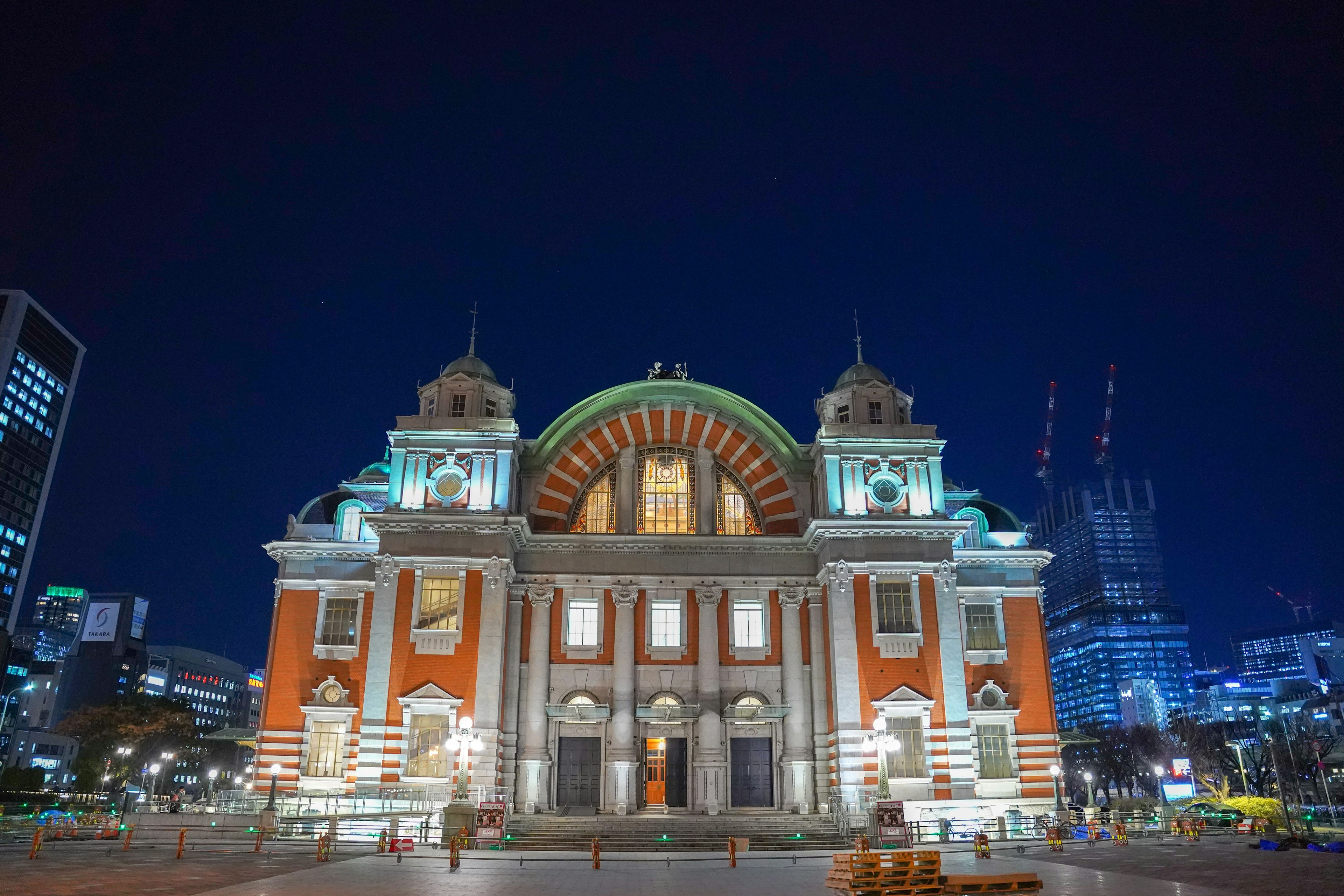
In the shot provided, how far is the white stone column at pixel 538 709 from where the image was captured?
36531mm

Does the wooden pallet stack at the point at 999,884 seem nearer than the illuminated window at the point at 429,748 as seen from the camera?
Yes

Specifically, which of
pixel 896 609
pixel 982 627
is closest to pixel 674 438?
pixel 896 609

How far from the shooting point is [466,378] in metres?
40.7

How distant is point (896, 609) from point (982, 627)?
4929 mm

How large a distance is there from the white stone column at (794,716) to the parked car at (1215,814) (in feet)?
44.0

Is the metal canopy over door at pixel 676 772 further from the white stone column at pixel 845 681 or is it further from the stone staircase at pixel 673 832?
the white stone column at pixel 845 681

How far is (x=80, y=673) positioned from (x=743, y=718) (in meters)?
112

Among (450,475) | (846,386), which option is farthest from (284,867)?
(846,386)

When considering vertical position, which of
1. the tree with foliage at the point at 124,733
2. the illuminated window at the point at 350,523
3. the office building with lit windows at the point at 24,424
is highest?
the office building with lit windows at the point at 24,424

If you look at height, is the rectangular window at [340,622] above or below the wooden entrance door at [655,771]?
above

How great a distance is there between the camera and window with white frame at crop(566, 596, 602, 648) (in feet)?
129

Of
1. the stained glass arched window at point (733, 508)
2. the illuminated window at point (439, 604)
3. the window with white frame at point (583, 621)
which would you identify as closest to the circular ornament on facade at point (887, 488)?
the stained glass arched window at point (733, 508)

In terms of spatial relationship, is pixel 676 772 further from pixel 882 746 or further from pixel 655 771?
pixel 882 746

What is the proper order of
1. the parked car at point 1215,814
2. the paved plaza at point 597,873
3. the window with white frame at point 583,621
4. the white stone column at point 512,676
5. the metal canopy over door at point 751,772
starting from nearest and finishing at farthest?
the paved plaza at point 597,873, the parked car at point 1215,814, the white stone column at point 512,676, the metal canopy over door at point 751,772, the window with white frame at point 583,621
